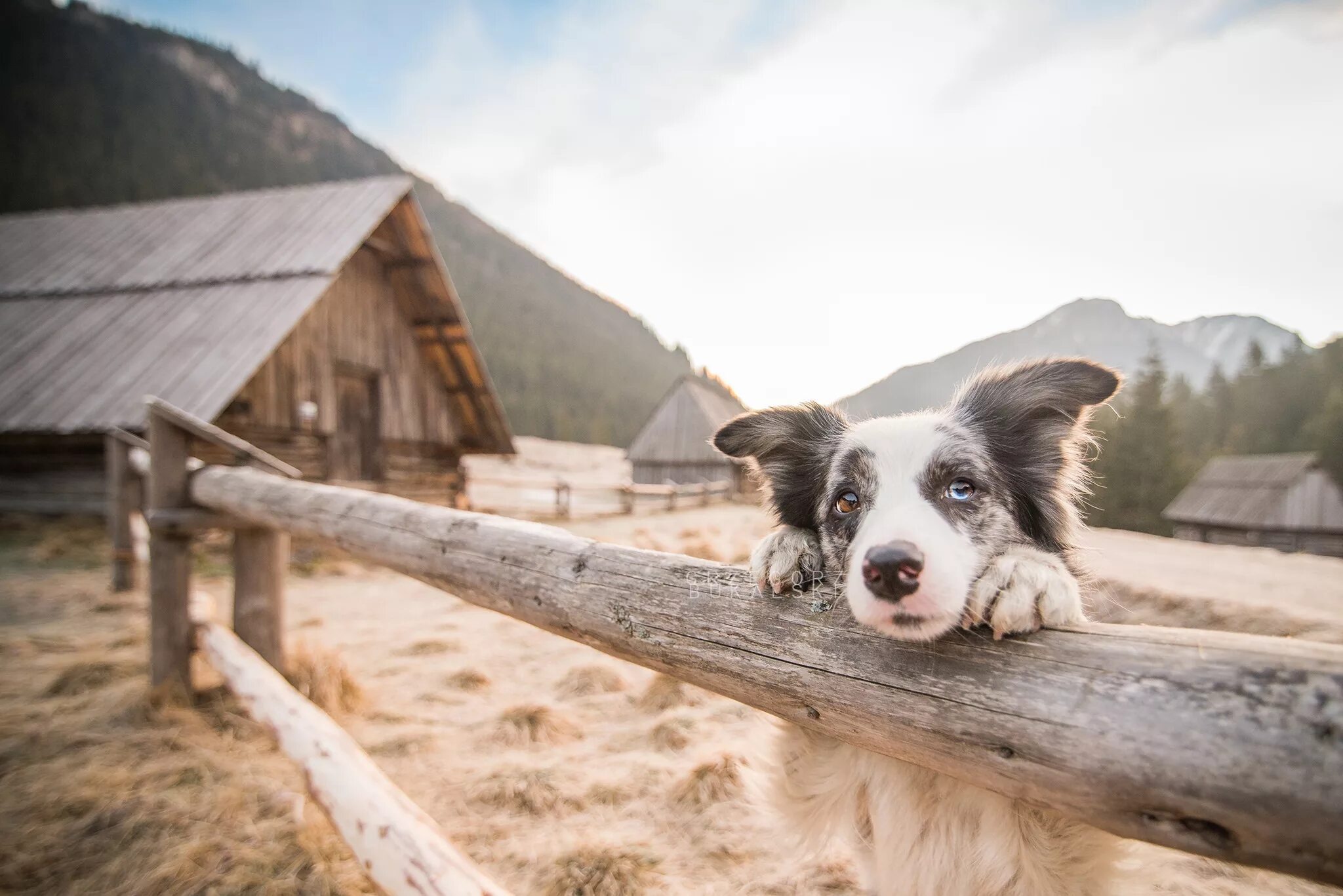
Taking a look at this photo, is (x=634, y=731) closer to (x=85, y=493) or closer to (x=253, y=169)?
(x=85, y=493)

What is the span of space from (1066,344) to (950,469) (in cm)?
164

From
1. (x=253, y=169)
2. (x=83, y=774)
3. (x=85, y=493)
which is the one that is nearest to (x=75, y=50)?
(x=253, y=169)

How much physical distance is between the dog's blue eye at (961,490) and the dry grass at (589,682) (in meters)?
3.59

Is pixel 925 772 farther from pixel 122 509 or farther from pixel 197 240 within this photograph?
pixel 197 240

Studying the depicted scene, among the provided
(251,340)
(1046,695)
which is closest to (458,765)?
(1046,695)

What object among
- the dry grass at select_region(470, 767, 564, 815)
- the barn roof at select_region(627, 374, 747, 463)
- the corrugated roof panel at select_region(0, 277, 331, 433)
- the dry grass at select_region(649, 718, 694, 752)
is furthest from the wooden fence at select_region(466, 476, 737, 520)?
the dry grass at select_region(470, 767, 564, 815)

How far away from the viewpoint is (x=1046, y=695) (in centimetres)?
105

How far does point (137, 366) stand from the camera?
9414mm

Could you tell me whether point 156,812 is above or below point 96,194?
below

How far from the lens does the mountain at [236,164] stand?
1636 inches

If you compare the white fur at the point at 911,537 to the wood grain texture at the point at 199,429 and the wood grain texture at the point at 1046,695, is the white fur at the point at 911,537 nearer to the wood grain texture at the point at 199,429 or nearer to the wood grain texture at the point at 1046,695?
the wood grain texture at the point at 1046,695

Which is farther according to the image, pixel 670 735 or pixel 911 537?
pixel 670 735

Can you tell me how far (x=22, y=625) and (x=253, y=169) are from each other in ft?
239

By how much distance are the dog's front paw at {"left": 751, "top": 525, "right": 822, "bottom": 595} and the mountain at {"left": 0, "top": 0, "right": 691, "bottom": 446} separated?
45.6 m
